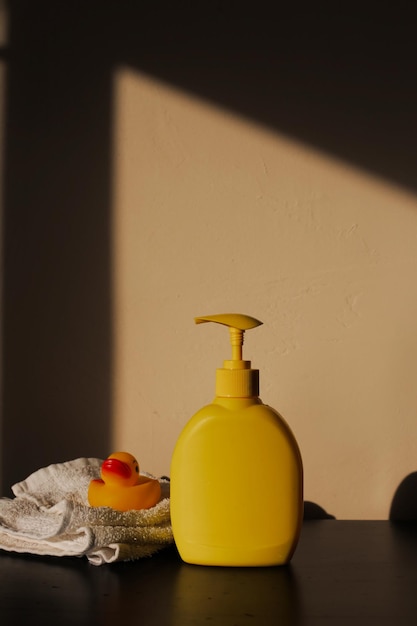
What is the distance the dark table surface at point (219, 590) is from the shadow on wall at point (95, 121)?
0.86 feet

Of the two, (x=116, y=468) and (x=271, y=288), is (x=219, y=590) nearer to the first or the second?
(x=116, y=468)

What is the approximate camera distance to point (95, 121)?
1015mm

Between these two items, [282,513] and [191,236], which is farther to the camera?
[191,236]

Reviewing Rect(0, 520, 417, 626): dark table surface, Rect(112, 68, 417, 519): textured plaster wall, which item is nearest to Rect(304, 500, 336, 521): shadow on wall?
Rect(112, 68, 417, 519): textured plaster wall

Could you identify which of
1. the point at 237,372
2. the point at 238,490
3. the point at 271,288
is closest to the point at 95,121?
the point at 271,288

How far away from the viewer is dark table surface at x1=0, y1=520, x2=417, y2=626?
620 mm

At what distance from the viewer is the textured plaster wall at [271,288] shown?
0.99 m

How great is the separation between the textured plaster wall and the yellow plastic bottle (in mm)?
239

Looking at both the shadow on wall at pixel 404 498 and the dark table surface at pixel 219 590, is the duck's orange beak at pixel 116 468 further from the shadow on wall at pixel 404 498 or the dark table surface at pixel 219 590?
the shadow on wall at pixel 404 498

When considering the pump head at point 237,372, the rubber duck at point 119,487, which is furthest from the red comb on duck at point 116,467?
the pump head at point 237,372

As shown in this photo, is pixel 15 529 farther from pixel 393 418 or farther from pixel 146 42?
pixel 146 42

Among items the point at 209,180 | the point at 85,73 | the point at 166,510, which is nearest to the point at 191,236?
the point at 209,180

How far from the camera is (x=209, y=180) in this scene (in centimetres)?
100

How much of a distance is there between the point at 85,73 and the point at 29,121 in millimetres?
94
